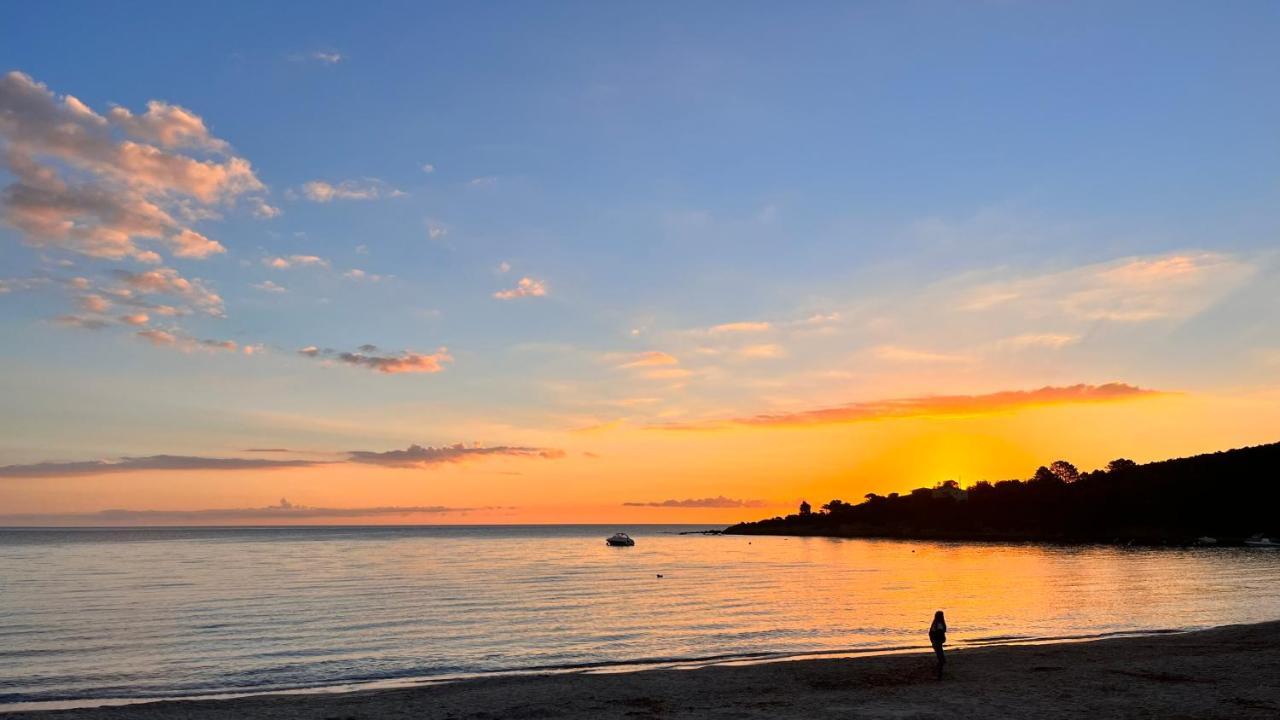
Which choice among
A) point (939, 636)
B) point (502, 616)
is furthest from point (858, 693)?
point (502, 616)

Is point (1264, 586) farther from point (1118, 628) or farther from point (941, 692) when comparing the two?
point (941, 692)

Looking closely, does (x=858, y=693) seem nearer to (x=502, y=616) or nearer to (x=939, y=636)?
(x=939, y=636)

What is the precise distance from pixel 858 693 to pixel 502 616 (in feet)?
107

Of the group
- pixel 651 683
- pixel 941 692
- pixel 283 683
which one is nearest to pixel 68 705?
pixel 283 683

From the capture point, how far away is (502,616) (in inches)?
2175

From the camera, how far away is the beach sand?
2428cm

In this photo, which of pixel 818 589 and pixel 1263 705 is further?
pixel 818 589

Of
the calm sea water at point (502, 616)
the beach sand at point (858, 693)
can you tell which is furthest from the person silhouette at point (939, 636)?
the calm sea water at point (502, 616)

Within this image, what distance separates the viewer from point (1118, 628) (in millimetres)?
47094

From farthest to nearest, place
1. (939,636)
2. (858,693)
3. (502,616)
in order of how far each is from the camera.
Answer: (502,616)
(939,636)
(858,693)

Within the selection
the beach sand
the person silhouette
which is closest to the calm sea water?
the beach sand

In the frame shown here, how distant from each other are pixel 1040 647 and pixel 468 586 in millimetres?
55554

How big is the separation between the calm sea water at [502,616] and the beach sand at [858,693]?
18.2ft

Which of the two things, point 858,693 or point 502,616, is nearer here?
point 858,693
